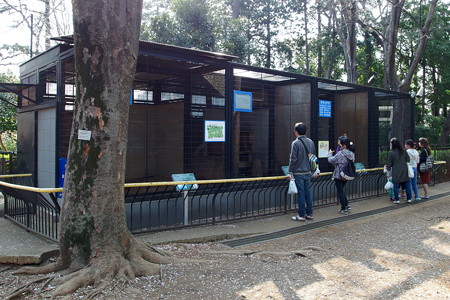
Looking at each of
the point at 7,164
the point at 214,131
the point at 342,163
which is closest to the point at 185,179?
the point at 214,131

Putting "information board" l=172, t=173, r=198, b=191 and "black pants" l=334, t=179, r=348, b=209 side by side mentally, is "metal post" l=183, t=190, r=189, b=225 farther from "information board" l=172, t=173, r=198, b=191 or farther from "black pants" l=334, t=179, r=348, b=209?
"black pants" l=334, t=179, r=348, b=209

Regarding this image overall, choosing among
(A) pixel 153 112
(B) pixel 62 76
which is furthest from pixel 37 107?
(A) pixel 153 112

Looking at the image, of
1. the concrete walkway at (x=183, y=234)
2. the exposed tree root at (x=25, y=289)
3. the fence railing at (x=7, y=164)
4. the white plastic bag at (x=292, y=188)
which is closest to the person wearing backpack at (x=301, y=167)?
the white plastic bag at (x=292, y=188)

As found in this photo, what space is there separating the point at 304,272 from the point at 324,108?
696 centimetres

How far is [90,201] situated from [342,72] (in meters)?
31.0

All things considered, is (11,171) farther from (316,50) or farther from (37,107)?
(316,50)

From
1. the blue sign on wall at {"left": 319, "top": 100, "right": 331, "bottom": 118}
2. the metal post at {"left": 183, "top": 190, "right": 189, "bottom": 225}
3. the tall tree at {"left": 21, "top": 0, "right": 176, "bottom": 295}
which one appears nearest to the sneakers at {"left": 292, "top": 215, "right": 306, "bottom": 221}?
the metal post at {"left": 183, "top": 190, "right": 189, "bottom": 225}

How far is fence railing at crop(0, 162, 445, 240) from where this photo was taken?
6.67 metres

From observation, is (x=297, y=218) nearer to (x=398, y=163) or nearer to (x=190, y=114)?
(x=190, y=114)

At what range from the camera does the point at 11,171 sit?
11.1m

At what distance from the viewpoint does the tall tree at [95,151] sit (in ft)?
15.0

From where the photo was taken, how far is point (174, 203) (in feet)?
25.7

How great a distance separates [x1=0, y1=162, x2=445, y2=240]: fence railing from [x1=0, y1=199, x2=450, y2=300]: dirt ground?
124 centimetres

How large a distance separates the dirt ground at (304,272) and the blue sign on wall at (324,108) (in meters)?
4.58
